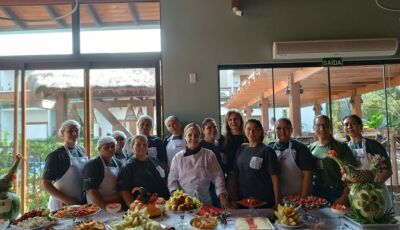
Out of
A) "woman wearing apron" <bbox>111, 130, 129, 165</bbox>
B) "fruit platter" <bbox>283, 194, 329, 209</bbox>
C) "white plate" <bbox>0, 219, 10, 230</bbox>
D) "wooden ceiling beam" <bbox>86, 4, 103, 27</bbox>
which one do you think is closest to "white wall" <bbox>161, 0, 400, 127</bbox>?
"wooden ceiling beam" <bbox>86, 4, 103, 27</bbox>

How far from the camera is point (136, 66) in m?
4.42

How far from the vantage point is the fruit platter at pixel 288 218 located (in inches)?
82.4

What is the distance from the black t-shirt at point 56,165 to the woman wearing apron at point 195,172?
99cm

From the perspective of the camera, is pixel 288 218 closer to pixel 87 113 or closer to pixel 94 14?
pixel 87 113

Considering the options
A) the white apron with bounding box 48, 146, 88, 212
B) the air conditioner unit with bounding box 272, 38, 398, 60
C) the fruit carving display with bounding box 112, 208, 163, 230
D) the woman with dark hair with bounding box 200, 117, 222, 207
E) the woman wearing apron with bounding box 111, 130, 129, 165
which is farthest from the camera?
the air conditioner unit with bounding box 272, 38, 398, 60

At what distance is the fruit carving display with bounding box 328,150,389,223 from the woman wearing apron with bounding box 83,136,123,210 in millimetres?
1781

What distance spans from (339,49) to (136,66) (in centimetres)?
265

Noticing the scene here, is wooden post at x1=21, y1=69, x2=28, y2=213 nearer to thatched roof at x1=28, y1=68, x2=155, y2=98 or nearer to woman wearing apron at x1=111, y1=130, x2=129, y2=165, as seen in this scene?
thatched roof at x1=28, y1=68, x2=155, y2=98

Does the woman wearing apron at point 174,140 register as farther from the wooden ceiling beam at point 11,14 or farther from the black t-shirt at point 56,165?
the wooden ceiling beam at point 11,14

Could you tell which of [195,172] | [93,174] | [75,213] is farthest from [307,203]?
[93,174]

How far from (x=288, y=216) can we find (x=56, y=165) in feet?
6.72

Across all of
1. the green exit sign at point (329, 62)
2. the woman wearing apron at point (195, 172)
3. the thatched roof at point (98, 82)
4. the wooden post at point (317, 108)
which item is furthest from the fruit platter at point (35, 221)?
the green exit sign at point (329, 62)

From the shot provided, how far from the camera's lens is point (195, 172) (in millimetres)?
2818

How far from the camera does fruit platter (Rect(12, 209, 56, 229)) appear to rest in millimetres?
2193
